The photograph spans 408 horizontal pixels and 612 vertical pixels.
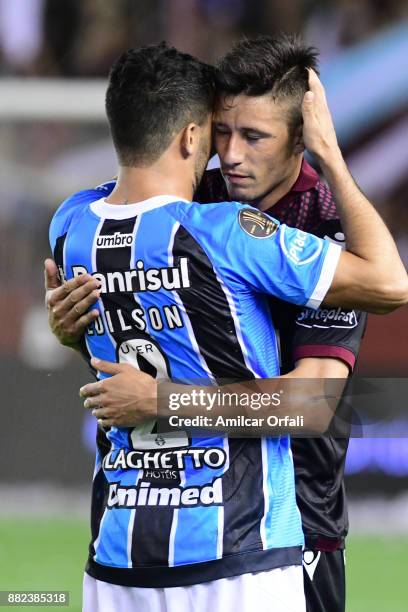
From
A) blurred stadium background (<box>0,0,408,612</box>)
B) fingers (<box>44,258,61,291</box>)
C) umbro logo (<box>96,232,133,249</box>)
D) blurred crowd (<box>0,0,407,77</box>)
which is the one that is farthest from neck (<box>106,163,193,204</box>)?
blurred crowd (<box>0,0,407,77</box>)

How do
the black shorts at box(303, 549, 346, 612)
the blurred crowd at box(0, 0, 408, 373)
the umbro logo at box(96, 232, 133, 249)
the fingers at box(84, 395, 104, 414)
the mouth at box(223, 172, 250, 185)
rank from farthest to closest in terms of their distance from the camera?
1. the blurred crowd at box(0, 0, 408, 373)
2. the black shorts at box(303, 549, 346, 612)
3. the mouth at box(223, 172, 250, 185)
4. the fingers at box(84, 395, 104, 414)
5. the umbro logo at box(96, 232, 133, 249)

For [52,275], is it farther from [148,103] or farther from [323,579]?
[323,579]

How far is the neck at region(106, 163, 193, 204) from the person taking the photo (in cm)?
315

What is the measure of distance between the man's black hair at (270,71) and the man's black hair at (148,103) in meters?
0.22

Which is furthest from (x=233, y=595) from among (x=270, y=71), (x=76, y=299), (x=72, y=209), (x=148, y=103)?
(x=270, y=71)

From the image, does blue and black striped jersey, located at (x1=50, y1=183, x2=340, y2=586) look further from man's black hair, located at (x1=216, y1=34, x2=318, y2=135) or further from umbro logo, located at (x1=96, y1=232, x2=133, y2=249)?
man's black hair, located at (x1=216, y1=34, x2=318, y2=135)

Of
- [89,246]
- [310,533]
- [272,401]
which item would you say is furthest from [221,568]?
[89,246]

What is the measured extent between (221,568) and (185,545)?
0.36 feet

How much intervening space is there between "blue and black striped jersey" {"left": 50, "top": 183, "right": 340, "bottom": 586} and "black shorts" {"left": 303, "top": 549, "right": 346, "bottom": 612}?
57 cm

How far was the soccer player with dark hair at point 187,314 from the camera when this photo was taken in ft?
9.93

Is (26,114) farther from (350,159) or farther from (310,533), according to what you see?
(310,533)

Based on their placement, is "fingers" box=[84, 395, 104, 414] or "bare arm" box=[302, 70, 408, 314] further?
"fingers" box=[84, 395, 104, 414]

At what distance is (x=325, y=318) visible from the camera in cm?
327

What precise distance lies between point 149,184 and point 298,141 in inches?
23.3
